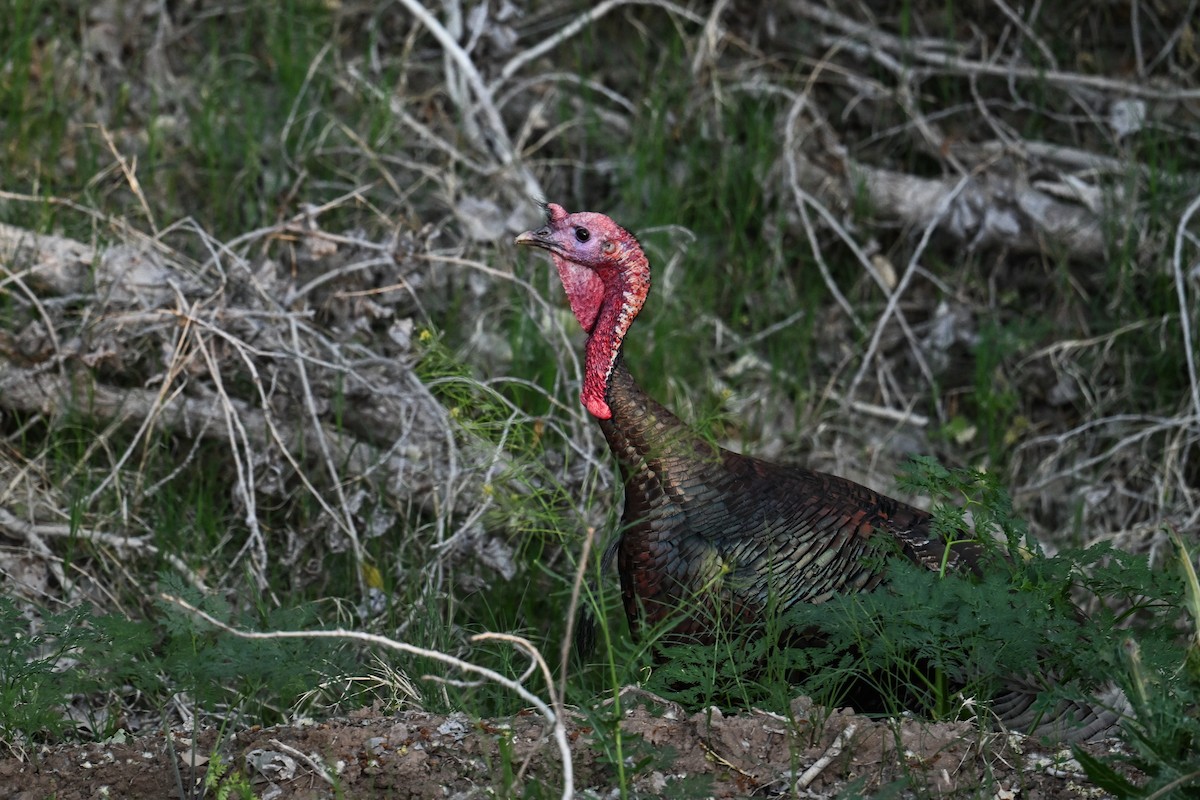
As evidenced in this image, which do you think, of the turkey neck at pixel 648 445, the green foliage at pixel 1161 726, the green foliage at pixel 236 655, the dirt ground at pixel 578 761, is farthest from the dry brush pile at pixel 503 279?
the green foliage at pixel 1161 726

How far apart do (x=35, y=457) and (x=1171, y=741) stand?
118 inches

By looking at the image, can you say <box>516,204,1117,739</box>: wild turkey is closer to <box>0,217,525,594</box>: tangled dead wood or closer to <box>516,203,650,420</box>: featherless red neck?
<box>516,203,650,420</box>: featherless red neck

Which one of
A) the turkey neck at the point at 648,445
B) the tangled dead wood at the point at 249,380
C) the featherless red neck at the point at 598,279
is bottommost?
the tangled dead wood at the point at 249,380

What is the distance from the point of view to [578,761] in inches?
100.0

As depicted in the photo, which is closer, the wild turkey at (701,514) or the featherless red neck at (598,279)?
the wild turkey at (701,514)

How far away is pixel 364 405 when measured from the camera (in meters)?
4.21

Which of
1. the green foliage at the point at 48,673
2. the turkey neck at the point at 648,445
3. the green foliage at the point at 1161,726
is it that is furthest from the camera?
the turkey neck at the point at 648,445

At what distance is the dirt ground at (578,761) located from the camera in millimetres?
2482

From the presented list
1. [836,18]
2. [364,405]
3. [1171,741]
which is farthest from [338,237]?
[1171,741]

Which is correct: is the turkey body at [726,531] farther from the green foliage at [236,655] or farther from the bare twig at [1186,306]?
the bare twig at [1186,306]

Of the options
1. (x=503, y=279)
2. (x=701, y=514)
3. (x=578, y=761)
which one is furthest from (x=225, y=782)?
(x=503, y=279)

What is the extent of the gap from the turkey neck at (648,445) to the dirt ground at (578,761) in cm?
61

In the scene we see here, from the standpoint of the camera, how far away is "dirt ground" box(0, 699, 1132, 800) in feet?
8.14

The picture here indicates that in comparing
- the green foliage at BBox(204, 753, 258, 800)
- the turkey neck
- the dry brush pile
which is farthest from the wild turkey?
the green foliage at BBox(204, 753, 258, 800)
